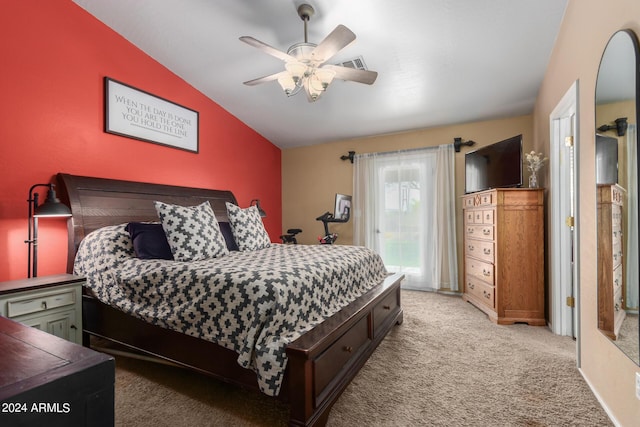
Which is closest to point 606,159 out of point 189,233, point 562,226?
point 562,226

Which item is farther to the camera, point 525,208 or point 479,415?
point 525,208

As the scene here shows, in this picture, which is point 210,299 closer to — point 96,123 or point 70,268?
point 70,268

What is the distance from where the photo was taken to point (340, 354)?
182cm

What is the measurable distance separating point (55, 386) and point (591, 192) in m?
2.65

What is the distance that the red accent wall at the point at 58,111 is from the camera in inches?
93.0

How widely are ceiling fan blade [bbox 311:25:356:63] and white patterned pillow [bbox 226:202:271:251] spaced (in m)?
1.70

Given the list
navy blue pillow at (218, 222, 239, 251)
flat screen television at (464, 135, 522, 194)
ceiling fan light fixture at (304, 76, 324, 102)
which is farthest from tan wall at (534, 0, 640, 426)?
navy blue pillow at (218, 222, 239, 251)

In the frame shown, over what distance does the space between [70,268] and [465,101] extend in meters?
4.52

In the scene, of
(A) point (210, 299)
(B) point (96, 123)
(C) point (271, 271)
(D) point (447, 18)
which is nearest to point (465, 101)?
(D) point (447, 18)

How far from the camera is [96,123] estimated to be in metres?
2.91

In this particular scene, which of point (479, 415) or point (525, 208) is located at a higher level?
point (525, 208)

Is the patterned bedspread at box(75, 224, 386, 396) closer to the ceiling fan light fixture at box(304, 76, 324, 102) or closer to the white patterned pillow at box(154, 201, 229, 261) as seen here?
the white patterned pillow at box(154, 201, 229, 261)

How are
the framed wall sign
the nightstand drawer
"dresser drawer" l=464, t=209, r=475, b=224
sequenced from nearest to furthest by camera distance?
the nightstand drawer
the framed wall sign
"dresser drawer" l=464, t=209, r=475, b=224

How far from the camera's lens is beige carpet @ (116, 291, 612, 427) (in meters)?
1.66
